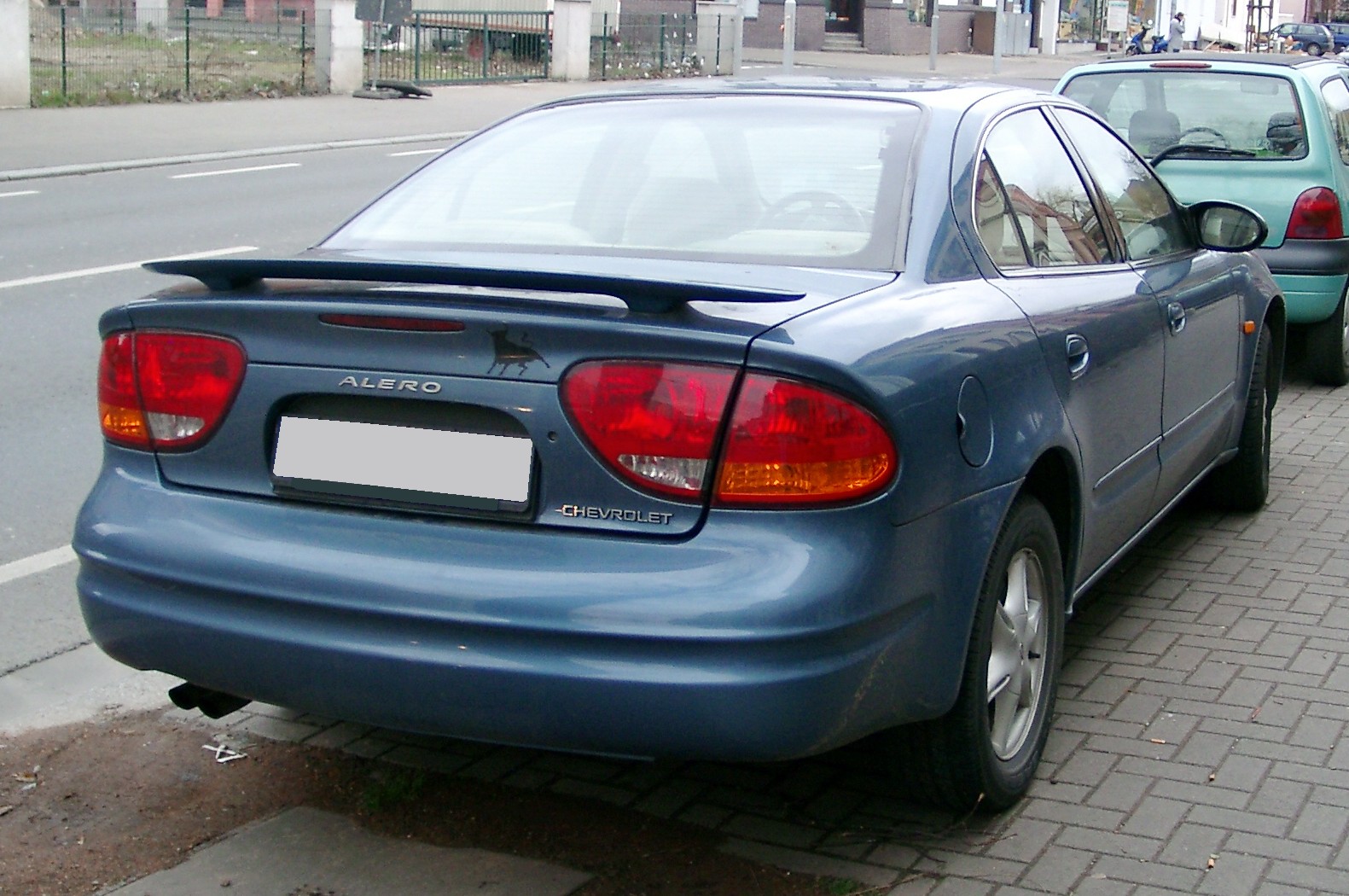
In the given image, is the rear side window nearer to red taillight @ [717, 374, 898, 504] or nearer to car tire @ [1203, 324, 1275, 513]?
car tire @ [1203, 324, 1275, 513]

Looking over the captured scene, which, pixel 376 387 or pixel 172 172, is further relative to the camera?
pixel 172 172

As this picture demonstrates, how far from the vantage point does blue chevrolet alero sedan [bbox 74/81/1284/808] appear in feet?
10.1

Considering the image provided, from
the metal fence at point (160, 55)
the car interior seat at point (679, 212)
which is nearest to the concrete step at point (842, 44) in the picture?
the metal fence at point (160, 55)

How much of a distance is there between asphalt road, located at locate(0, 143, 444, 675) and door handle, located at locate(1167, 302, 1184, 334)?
3.18 m

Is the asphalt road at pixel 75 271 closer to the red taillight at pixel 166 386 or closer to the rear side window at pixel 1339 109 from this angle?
the red taillight at pixel 166 386

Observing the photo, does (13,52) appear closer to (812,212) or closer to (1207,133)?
(1207,133)

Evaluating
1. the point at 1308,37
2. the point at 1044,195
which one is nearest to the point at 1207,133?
the point at 1044,195

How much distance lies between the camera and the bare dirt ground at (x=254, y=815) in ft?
11.6

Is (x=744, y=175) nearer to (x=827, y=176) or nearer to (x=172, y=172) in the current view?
(x=827, y=176)

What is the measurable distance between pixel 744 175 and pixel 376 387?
1206mm

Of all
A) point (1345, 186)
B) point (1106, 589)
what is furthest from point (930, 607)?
point (1345, 186)

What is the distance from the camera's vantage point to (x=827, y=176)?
400 cm

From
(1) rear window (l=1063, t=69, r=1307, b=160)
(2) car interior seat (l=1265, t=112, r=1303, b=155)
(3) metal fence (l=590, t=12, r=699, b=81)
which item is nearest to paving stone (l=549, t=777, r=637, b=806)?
(1) rear window (l=1063, t=69, r=1307, b=160)

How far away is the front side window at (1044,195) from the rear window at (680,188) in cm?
30
